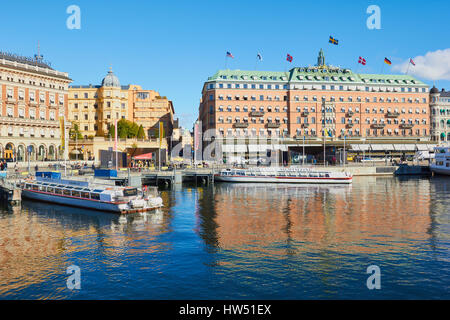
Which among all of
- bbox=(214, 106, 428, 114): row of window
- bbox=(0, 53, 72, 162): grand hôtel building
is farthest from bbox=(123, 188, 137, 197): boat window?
bbox=(214, 106, 428, 114): row of window

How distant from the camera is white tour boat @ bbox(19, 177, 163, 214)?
46.2 meters

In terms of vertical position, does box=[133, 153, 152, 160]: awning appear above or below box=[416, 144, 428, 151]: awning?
below

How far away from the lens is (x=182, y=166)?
97000 millimetres

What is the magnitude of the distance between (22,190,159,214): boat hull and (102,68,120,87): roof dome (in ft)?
265

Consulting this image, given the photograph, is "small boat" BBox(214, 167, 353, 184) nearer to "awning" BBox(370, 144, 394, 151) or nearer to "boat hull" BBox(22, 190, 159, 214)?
"boat hull" BBox(22, 190, 159, 214)

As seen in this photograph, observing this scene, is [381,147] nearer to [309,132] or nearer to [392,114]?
[392,114]

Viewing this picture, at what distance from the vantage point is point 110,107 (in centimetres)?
13038

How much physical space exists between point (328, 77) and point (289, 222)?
324ft

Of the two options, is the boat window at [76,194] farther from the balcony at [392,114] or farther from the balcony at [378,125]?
the balcony at [392,114]

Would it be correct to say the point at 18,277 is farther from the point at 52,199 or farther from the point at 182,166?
the point at 182,166

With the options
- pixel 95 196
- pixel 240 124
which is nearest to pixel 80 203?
pixel 95 196

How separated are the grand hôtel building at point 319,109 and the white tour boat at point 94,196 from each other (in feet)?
224
